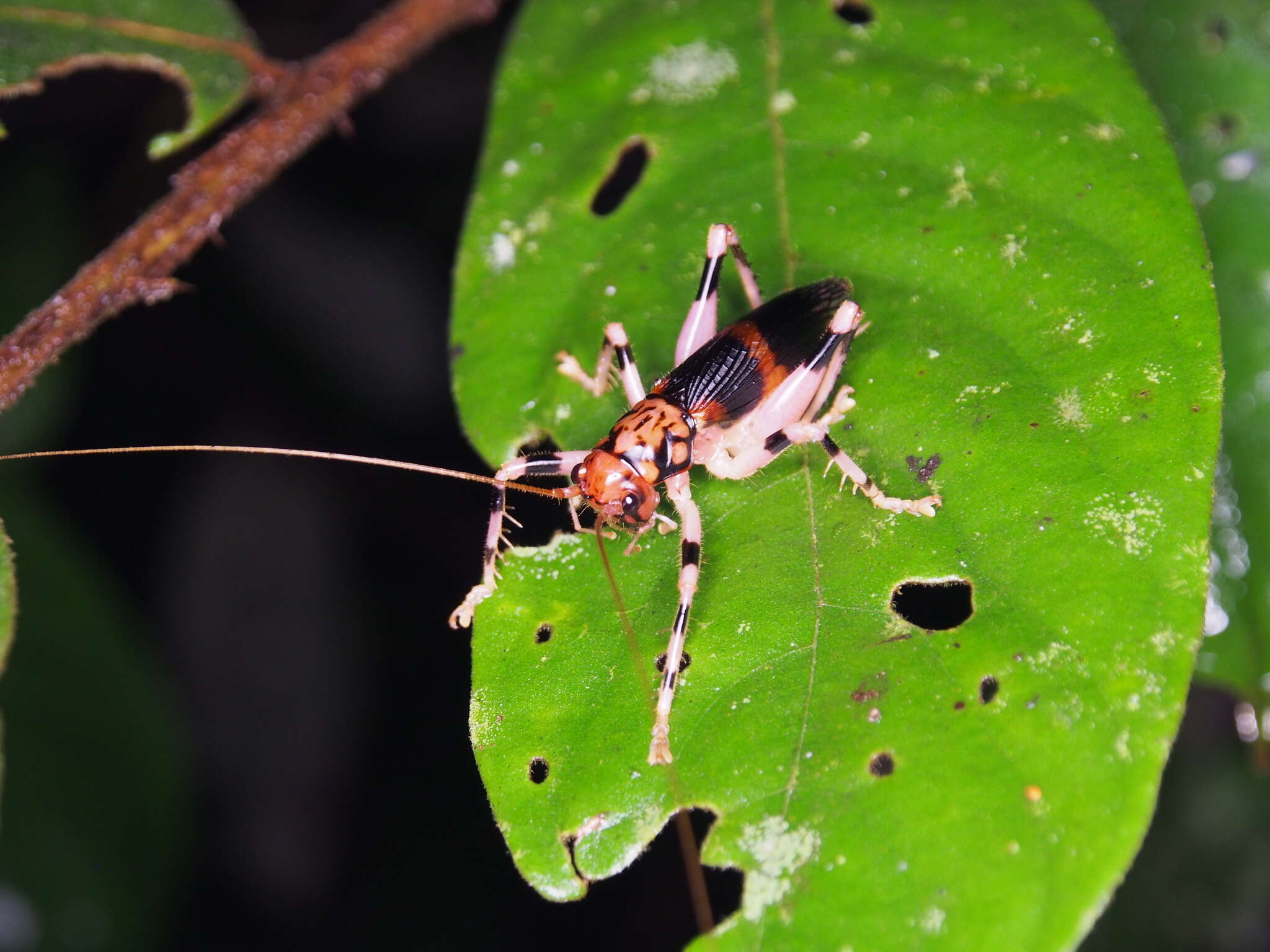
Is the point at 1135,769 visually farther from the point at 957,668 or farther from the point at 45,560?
the point at 45,560

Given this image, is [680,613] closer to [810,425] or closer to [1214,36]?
[810,425]

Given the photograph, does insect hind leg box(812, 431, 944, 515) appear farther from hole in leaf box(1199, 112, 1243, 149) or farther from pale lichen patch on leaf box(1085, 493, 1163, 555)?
hole in leaf box(1199, 112, 1243, 149)

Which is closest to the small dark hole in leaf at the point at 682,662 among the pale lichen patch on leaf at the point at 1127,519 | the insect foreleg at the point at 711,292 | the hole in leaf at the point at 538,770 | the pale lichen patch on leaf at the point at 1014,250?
the hole in leaf at the point at 538,770

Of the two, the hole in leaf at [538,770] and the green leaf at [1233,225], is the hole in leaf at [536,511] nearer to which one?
the hole in leaf at [538,770]

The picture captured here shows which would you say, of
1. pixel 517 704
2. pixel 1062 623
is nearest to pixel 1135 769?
pixel 1062 623

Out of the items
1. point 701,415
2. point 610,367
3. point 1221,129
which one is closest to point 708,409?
point 701,415

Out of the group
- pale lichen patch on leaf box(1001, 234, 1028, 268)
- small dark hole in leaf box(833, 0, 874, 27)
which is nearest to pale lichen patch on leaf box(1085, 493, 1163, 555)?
pale lichen patch on leaf box(1001, 234, 1028, 268)
